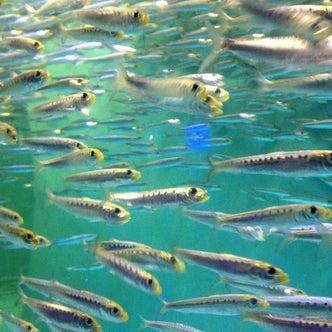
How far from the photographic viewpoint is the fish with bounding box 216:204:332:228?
399cm

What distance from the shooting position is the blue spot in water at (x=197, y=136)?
925 cm

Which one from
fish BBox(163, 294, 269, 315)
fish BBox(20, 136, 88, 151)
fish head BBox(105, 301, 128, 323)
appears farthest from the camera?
fish BBox(20, 136, 88, 151)

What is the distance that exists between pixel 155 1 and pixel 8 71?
3991mm

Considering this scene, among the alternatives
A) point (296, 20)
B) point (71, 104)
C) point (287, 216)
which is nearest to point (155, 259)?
point (287, 216)

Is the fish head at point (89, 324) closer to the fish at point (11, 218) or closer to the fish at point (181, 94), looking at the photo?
the fish at point (11, 218)

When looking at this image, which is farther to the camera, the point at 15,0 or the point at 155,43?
the point at 155,43

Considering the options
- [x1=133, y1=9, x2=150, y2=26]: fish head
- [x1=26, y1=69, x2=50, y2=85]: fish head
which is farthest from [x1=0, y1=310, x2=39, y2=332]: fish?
[x1=133, y1=9, x2=150, y2=26]: fish head

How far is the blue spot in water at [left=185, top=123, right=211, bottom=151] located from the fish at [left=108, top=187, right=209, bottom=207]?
13.3 feet

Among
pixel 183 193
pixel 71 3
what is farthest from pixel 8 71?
pixel 183 193

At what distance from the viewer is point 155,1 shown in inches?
305

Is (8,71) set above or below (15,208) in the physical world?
above

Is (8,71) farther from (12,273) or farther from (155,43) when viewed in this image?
(12,273)

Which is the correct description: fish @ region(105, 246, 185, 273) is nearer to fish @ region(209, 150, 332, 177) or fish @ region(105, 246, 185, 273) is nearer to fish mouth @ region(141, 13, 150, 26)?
fish @ region(209, 150, 332, 177)

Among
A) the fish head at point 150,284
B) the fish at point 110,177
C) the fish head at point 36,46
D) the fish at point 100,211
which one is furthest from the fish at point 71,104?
the fish head at point 150,284
